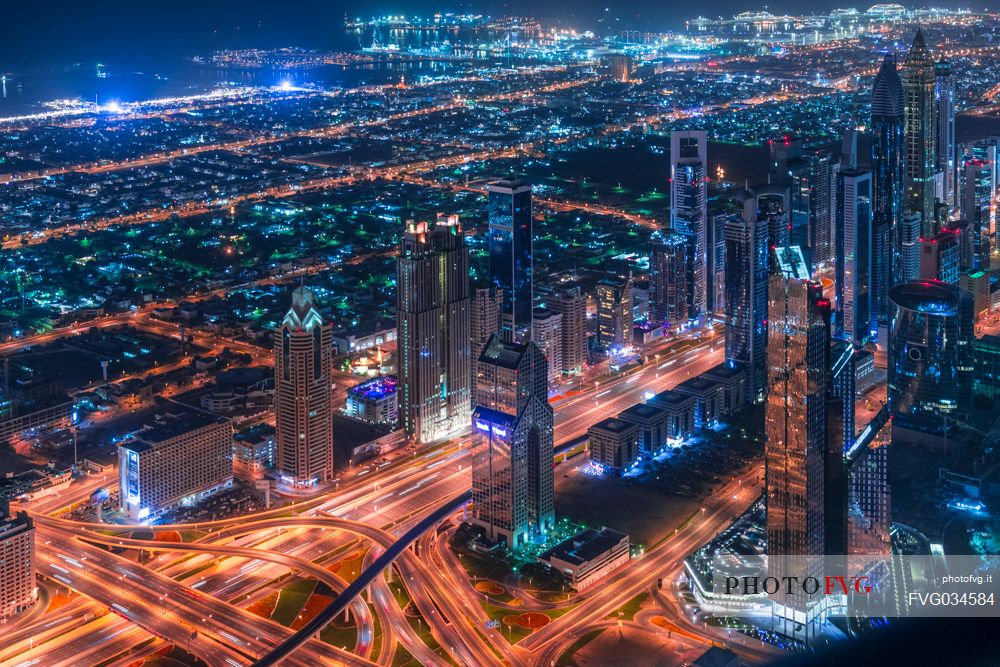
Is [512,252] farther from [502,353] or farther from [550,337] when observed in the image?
[502,353]

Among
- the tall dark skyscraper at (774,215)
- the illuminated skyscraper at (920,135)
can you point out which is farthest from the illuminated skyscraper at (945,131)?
the tall dark skyscraper at (774,215)

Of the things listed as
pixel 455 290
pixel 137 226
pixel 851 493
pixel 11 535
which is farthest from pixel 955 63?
pixel 11 535

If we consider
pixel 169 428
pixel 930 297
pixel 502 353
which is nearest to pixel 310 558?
pixel 169 428

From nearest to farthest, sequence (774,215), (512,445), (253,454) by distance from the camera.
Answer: (512,445)
(253,454)
(774,215)

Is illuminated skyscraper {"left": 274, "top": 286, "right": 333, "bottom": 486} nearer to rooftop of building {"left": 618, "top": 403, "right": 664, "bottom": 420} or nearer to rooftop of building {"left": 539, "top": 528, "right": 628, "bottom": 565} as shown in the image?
rooftop of building {"left": 539, "top": 528, "right": 628, "bottom": 565}

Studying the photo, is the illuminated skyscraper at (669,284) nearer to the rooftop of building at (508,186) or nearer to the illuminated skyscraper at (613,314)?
the illuminated skyscraper at (613,314)

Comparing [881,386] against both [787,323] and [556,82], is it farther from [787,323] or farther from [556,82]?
[556,82]
